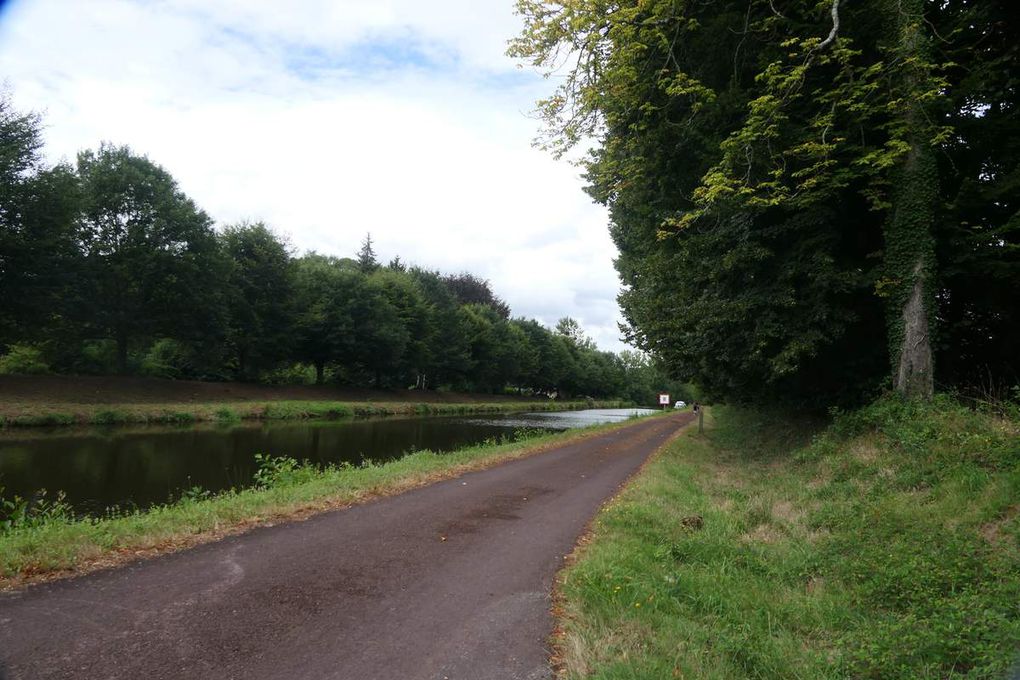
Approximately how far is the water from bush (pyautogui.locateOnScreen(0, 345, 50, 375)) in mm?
14691

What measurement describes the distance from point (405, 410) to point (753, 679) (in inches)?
1690

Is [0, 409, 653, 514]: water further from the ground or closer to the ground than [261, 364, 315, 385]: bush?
closer to the ground

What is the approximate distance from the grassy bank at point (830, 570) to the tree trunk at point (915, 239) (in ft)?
3.07

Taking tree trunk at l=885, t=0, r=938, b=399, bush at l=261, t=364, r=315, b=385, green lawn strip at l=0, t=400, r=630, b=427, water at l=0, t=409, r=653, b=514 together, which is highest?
tree trunk at l=885, t=0, r=938, b=399

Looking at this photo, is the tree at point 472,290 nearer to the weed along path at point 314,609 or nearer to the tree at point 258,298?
the tree at point 258,298

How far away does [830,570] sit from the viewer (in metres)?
5.84

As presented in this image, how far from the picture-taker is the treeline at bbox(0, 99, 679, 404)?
92.4ft

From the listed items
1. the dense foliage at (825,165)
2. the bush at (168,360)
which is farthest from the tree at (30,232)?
the dense foliage at (825,165)

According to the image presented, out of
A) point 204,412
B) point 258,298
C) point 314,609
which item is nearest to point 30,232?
point 204,412

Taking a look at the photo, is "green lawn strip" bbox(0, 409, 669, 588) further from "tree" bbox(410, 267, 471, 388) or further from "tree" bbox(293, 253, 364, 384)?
"tree" bbox(410, 267, 471, 388)

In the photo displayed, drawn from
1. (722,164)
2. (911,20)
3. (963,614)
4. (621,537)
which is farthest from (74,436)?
(911,20)

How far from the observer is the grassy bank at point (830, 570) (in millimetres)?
3885

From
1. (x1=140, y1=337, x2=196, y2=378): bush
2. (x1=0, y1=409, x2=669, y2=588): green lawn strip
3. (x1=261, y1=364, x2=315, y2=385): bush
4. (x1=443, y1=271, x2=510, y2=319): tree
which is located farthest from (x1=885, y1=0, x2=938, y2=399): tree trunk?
(x1=443, y1=271, x2=510, y2=319): tree

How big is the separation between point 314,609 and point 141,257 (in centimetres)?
3658
